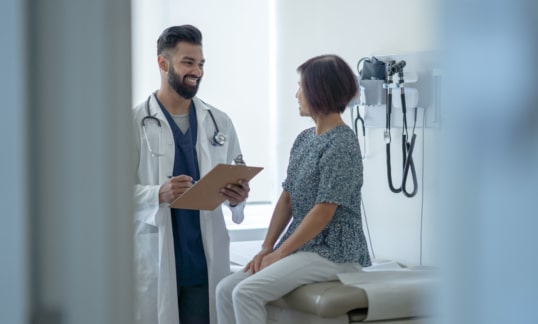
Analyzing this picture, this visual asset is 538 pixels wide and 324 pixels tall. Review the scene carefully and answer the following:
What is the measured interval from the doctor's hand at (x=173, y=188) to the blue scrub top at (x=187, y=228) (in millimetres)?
156

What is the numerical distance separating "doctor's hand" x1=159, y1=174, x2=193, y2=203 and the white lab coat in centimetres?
3

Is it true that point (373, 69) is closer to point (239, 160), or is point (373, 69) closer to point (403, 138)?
point (403, 138)

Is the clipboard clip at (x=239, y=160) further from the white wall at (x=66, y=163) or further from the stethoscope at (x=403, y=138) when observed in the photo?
the white wall at (x=66, y=163)

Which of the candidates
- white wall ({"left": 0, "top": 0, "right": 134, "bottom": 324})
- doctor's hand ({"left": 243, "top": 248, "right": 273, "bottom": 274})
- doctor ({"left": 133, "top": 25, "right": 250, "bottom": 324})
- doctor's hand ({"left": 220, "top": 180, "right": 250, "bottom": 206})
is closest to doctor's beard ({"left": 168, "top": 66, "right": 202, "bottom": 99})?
doctor ({"left": 133, "top": 25, "right": 250, "bottom": 324})

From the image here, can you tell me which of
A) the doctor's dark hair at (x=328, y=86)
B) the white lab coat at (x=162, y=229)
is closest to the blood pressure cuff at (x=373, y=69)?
the doctor's dark hair at (x=328, y=86)

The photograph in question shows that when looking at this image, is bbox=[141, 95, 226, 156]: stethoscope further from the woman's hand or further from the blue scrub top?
the woman's hand

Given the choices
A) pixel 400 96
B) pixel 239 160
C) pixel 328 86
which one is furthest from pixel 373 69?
pixel 239 160

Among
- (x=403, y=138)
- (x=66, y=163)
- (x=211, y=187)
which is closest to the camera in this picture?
(x=66, y=163)

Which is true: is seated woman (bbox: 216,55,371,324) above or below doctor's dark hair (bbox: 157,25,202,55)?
below

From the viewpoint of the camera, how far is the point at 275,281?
3.07 m

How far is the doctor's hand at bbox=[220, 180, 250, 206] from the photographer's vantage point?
3160 mm

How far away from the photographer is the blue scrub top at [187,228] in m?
3.22

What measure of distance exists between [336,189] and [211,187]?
498mm

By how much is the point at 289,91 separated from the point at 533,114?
4321 mm
